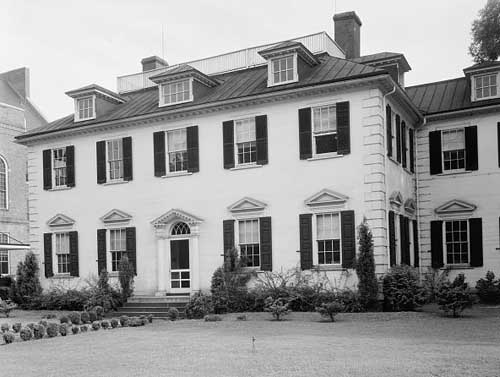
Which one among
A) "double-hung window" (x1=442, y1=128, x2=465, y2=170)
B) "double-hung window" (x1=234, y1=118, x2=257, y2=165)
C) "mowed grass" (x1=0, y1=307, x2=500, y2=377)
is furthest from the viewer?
"double-hung window" (x1=442, y1=128, x2=465, y2=170)

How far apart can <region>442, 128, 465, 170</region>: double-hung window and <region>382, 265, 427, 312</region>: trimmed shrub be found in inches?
272

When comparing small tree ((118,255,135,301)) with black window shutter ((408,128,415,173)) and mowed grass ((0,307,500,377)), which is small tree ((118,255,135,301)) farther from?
black window shutter ((408,128,415,173))

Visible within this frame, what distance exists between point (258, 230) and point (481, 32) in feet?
49.1

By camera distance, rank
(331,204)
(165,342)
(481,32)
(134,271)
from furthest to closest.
→ (481,32) < (134,271) < (331,204) < (165,342)

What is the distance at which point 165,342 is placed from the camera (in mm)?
14797

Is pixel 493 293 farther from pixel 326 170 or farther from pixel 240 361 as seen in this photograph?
pixel 240 361

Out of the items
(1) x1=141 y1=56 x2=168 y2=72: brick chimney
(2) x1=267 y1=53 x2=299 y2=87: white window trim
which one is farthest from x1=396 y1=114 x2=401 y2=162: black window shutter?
(1) x1=141 y1=56 x2=168 y2=72: brick chimney

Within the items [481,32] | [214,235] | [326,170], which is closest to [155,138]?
[214,235]

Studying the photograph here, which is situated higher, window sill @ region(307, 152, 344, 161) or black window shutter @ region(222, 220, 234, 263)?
window sill @ region(307, 152, 344, 161)

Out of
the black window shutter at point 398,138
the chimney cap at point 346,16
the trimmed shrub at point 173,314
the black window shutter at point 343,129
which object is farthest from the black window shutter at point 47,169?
the black window shutter at point 398,138

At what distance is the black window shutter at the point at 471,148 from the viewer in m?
25.1

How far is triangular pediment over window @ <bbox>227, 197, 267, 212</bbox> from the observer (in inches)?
900

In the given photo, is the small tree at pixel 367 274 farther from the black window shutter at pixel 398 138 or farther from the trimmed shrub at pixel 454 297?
the black window shutter at pixel 398 138

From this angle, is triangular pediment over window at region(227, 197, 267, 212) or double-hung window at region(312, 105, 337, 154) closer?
double-hung window at region(312, 105, 337, 154)
